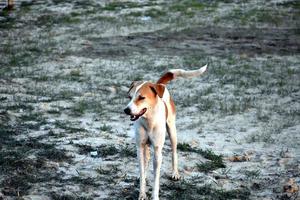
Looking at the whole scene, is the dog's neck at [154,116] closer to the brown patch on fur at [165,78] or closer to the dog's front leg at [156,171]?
the dog's front leg at [156,171]

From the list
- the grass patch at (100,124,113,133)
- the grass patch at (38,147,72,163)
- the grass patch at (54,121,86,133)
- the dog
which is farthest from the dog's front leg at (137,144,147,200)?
the grass patch at (100,124,113,133)

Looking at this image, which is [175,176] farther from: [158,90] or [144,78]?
[144,78]

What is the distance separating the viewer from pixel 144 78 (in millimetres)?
12766

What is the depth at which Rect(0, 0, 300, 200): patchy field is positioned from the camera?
632 cm

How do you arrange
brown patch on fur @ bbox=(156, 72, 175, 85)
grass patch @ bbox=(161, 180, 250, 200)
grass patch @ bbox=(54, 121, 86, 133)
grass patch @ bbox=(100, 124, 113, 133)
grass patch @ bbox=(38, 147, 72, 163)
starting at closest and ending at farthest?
grass patch @ bbox=(161, 180, 250, 200)
brown patch on fur @ bbox=(156, 72, 175, 85)
grass patch @ bbox=(38, 147, 72, 163)
grass patch @ bbox=(54, 121, 86, 133)
grass patch @ bbox=(100, 124, 113, 133)

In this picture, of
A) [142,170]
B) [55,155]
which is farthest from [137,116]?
[55,155]

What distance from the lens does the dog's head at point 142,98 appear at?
5.16m

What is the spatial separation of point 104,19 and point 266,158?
47.2 feet

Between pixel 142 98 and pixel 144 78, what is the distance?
752cm

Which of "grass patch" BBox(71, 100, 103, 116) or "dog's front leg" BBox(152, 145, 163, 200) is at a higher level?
"dog's front leg" BBox(152, 145, 163, 200)

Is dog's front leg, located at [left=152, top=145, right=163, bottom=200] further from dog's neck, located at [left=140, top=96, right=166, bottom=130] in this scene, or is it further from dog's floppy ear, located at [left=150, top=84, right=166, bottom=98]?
dog's floppy ear, located at [left=150, top=84, right=166, bottom=98]

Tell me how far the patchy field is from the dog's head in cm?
114

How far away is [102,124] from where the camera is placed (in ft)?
30.6

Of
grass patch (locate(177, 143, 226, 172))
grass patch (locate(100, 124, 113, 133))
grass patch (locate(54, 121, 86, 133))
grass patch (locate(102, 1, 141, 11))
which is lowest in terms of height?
grass patch (locate(102, 1, 141, 11))
